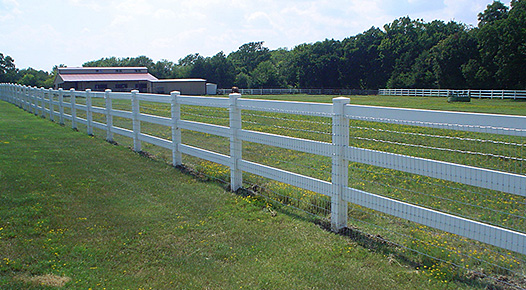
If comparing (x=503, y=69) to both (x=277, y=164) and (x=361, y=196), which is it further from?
(x=361, y=196)

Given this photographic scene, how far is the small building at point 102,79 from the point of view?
66938 millimetres

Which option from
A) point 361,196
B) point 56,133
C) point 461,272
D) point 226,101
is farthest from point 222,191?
point 56,133

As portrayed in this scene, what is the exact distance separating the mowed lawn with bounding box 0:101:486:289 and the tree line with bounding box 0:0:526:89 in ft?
212

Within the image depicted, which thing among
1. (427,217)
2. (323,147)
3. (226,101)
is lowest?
(427,217)

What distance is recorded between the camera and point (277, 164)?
406 inches

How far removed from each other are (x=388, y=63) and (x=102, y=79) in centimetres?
5285

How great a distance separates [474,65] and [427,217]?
68.8m

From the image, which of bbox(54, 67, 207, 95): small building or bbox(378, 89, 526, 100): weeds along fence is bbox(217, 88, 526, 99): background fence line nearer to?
bbox(378, 89, 526, 100): weeds along fence

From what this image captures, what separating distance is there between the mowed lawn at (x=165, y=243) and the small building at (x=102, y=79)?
61.9 m

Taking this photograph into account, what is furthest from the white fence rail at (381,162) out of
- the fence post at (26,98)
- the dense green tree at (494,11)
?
the dense green tree at (494,11)

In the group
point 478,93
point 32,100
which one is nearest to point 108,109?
point 32,100

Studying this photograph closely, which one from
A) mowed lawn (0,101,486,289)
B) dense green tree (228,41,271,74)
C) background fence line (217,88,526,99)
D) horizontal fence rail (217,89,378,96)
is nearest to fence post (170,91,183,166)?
mowed lawn (0,101,486,289)

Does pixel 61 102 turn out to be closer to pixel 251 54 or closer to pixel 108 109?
pixel 108 109

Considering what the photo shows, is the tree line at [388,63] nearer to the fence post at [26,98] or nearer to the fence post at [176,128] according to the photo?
the fence post at [26,98]
